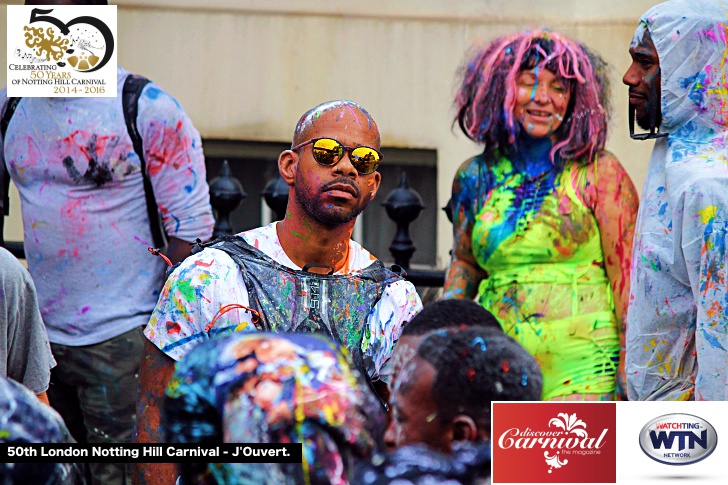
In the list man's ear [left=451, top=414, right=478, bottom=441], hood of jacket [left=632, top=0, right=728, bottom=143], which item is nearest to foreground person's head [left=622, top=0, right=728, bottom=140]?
hood of jacket [left=632, top=0, right=728, bottom=143]

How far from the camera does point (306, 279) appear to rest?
3.37 m

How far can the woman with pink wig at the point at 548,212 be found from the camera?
445 centimetres

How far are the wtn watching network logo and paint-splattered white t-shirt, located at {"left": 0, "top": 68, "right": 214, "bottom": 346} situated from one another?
2.15 meters

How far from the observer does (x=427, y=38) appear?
7770 millimetres

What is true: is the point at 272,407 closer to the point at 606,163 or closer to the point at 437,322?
the point at 437,322

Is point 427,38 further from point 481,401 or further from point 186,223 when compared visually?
point 481,401

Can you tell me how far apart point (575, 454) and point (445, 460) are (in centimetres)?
64

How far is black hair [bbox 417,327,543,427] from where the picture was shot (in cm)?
229

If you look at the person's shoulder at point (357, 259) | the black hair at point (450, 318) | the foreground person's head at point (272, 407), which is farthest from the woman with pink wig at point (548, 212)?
the foreground person's head at point (272, 407)

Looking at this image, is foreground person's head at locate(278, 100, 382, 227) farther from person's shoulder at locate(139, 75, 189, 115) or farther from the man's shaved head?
person's shoulder at locate(139, 75, 189, 115)

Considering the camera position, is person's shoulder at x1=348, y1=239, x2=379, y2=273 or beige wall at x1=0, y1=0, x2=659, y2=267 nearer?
person's shoulder at x1=348, y1=239, x2=379, y2=273

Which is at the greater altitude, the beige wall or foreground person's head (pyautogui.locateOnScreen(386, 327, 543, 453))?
the beige wall

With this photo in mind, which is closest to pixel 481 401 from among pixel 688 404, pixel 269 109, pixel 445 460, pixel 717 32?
pixel 445 460
